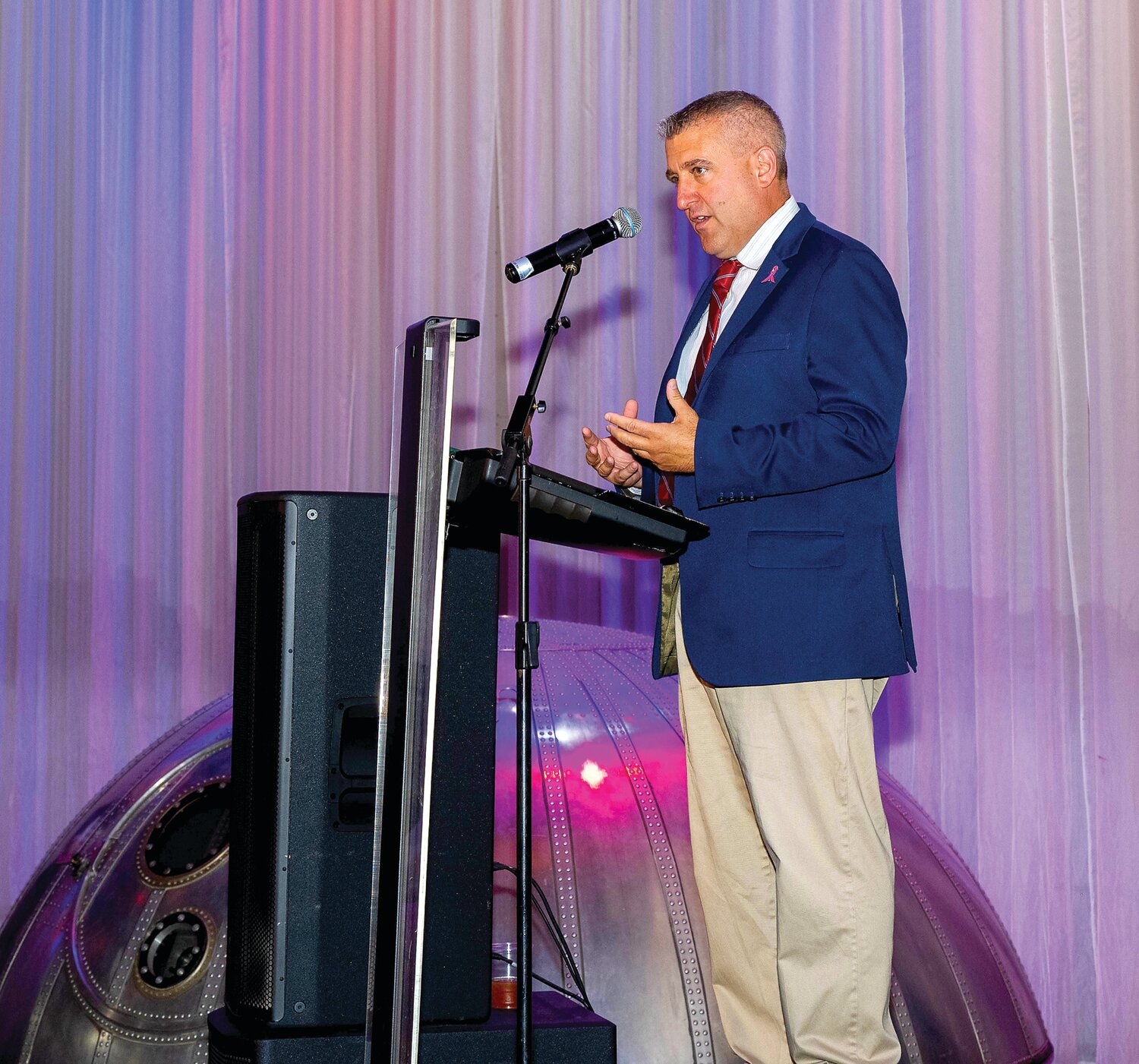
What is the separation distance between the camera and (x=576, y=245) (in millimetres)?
1940

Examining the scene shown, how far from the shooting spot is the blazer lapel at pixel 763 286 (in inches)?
81.7

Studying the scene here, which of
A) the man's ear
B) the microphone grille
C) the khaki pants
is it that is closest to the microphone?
the microphone grille

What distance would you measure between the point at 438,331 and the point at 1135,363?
2647 mm

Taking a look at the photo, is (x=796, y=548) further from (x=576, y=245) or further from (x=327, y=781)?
(x=327, y=781)

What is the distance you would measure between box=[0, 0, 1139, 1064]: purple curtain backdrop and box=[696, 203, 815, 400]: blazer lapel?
163cm

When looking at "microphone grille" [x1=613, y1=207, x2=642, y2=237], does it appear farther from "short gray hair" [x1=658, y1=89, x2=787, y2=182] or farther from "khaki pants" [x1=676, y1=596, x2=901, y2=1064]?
"khaki pants" [x1=676, y1=596, x2=901, y2=1064]

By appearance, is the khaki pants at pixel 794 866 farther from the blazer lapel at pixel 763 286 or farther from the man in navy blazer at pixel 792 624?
the blazer lapel at pixel 763 286

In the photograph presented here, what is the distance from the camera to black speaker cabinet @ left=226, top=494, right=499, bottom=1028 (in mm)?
1745

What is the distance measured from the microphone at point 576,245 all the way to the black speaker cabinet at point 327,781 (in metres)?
0.40

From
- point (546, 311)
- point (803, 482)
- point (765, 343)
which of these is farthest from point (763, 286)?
point (546, 311)

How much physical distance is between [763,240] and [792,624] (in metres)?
0.65

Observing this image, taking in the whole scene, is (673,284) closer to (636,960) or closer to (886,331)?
(886,331)

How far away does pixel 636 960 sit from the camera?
223 centimetres

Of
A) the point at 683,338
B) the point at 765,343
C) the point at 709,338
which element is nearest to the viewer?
the point at 765,343
